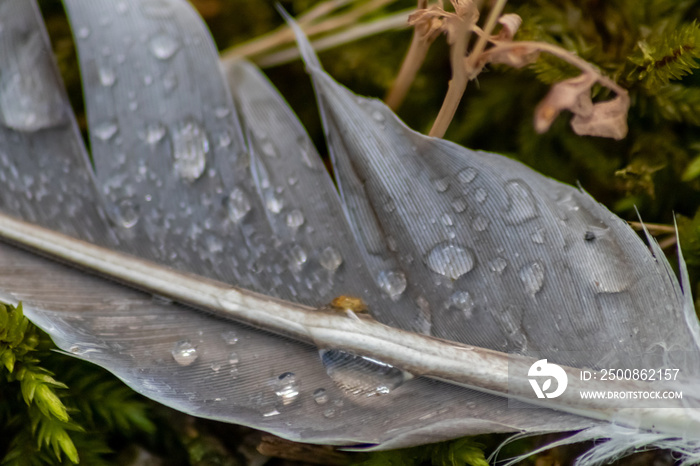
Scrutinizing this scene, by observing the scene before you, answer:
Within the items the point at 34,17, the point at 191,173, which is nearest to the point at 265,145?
the point at 191,173

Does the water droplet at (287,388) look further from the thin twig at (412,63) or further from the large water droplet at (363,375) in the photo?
the thin twig at (412,63)

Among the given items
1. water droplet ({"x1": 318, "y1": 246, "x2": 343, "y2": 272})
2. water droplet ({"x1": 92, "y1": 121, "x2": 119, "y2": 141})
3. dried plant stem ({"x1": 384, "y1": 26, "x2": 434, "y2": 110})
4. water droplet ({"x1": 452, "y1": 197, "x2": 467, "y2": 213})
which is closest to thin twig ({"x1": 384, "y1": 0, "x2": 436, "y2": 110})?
dried plant stem ({"x1": 384, "y1": 26, "x2": 434, "y2": 110})

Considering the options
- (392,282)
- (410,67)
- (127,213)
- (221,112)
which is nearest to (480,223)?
(392,282)

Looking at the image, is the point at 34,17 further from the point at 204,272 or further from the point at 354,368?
the point at 354,368

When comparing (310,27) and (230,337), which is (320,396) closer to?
(230,337)

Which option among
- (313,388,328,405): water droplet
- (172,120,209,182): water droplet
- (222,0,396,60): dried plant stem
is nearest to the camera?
(313,388,328,405): water droplet

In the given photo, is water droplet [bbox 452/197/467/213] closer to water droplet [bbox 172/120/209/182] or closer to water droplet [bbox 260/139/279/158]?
water droplet [bbox 260/139/279/158]
